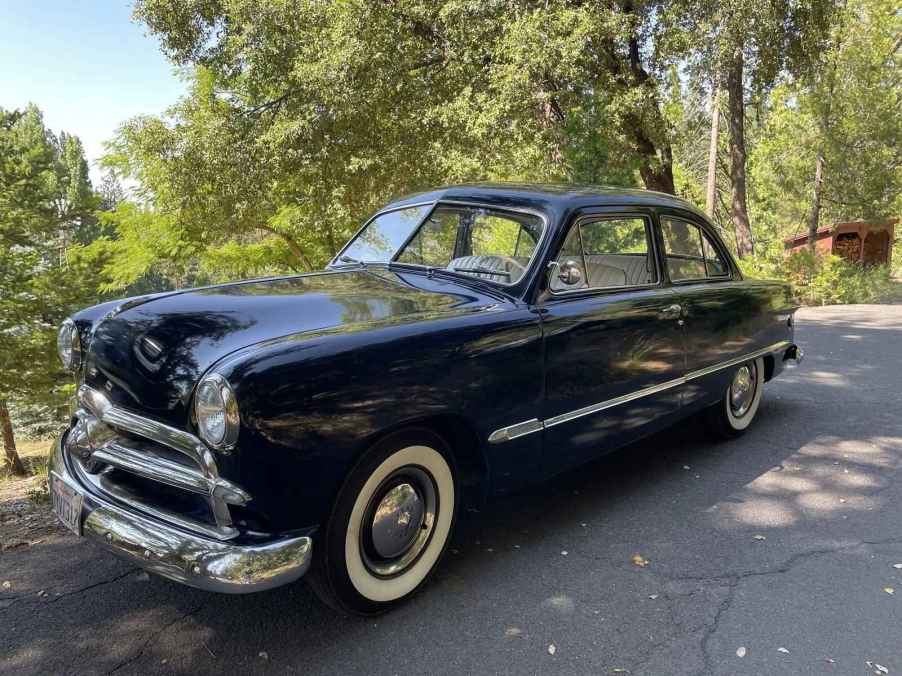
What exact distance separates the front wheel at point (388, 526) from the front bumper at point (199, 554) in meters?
0.19

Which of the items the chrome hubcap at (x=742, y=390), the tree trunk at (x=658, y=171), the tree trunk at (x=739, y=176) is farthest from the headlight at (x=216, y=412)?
the tree trunk at (x=739, y=176)

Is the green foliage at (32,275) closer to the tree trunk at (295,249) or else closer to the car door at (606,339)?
the tree trunk at (295,249)

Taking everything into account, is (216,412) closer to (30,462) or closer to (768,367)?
(768,367)

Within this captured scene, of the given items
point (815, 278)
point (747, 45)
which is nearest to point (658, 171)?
point (747, 45)

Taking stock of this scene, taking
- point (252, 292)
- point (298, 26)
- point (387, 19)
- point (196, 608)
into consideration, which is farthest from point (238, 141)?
point (196, 608)

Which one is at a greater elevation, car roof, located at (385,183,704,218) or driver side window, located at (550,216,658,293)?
car roof, located at (385,183,704,218)

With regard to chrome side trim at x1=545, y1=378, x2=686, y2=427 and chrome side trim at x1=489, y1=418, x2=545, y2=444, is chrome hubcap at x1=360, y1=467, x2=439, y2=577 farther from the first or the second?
chrome side trim at x1=545, y1=378, x2=686, y2=427

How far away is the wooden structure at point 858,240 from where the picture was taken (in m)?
20.7

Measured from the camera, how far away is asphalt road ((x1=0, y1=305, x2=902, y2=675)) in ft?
7.93

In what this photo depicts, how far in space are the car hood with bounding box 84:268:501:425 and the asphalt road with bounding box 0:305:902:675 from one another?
91 cm

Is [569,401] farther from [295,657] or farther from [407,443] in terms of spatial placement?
[295,657]

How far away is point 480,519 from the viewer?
3.64m

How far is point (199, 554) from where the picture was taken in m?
2.14

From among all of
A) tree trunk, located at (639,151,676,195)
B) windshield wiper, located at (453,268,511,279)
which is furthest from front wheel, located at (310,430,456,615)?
tree trunk, located at (639,151,676,195)
